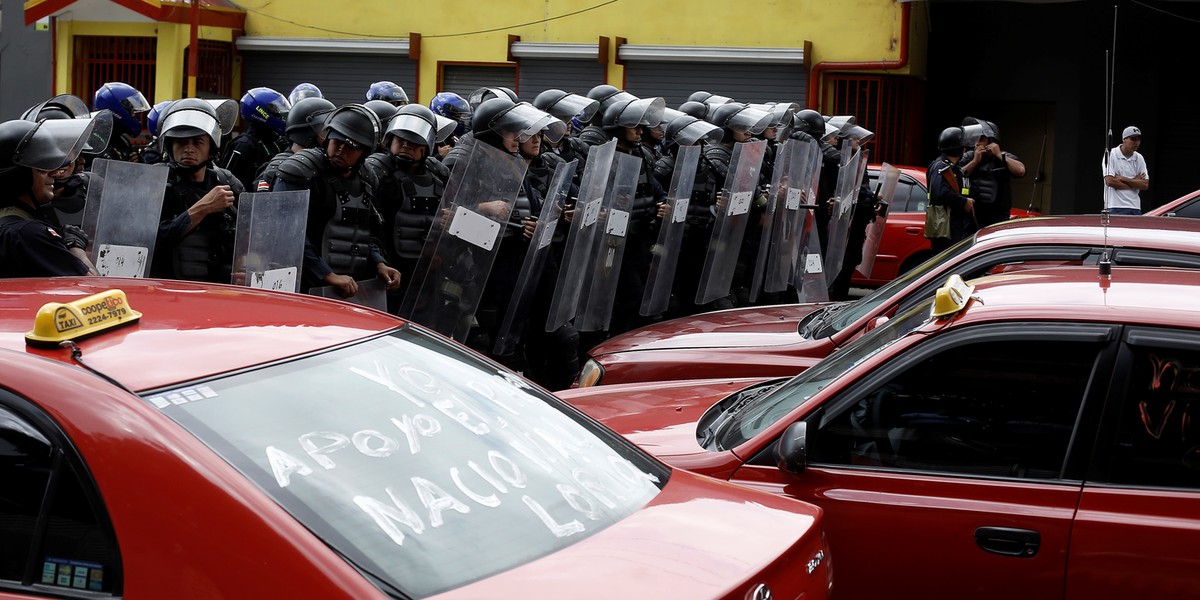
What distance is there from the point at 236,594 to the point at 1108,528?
7.55 ft

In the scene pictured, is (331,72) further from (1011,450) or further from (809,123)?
(1011,450)

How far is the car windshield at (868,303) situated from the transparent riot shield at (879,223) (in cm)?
629

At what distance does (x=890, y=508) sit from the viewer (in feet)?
11.9

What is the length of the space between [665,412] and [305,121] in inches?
200

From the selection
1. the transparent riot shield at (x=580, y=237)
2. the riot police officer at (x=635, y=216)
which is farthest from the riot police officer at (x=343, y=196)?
the riot police officer at (x=635, y=216)

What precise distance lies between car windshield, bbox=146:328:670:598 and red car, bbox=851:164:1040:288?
10925mm

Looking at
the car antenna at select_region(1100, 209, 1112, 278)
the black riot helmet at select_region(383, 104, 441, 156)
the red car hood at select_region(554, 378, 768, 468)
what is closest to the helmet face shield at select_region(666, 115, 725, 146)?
the black riot helmet at select_region(383, 104, 441, 156)

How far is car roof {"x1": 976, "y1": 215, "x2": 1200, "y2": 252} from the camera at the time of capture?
5.37 m

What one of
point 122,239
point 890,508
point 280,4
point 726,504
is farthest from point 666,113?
point 280,4

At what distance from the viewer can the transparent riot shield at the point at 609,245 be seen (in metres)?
8.81

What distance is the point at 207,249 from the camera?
21.9 ft

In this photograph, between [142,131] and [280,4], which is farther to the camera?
[280,4]

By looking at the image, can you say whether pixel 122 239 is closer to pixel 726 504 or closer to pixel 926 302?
pixel 926 302

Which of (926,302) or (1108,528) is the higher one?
(926,302)
